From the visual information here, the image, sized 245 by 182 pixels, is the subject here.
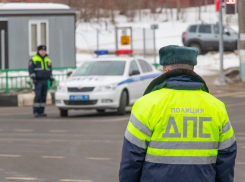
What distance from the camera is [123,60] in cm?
1611

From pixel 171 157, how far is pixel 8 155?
6.30 metres

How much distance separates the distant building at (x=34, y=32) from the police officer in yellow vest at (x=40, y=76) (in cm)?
1188

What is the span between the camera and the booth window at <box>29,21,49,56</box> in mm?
27703

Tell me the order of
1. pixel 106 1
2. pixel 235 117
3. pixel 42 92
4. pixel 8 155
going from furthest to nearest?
pixel 106 1 < pixel 42 92 < pixel 235 117 < pixel 8 155

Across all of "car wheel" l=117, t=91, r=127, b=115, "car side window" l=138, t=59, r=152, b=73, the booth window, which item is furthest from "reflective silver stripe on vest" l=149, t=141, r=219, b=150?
the booth window

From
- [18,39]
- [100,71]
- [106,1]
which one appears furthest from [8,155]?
[106,1]

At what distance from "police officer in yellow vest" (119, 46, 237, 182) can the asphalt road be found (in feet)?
12.9

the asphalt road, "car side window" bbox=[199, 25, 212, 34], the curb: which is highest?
"car side window" bbox=[199, 25, 212, 34]

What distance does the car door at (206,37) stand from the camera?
3688 cm

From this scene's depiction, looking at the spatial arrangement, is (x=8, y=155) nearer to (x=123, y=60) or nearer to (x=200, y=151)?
(x=200, y=151)

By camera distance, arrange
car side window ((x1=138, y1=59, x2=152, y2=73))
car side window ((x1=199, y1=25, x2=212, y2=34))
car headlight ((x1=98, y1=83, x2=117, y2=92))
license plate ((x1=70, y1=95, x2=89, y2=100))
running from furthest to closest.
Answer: car side window ((x1=199, y1=25, x2=212, y2=34)) → car side window ((x1=138, y1=59, x2=152, y2=73)) → car headlight ((x1=98, y1=83, x2=117, y2=92)) → license plate ((x1=70, y1=95, x2=89, y2=100))

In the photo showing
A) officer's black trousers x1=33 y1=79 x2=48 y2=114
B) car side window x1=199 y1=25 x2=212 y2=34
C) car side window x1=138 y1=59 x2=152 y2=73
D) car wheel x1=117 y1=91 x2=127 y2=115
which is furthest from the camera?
car side window x1=199 y1=25 x2=212 y2=34

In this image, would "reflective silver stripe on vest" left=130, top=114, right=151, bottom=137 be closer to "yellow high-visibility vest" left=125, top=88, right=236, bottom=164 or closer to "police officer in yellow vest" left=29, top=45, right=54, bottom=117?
"yellow high-visibility vest" left=125, top=88, right=236, bottom=164

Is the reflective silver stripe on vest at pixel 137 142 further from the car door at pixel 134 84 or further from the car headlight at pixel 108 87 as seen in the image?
the car door at pixel 134 84
